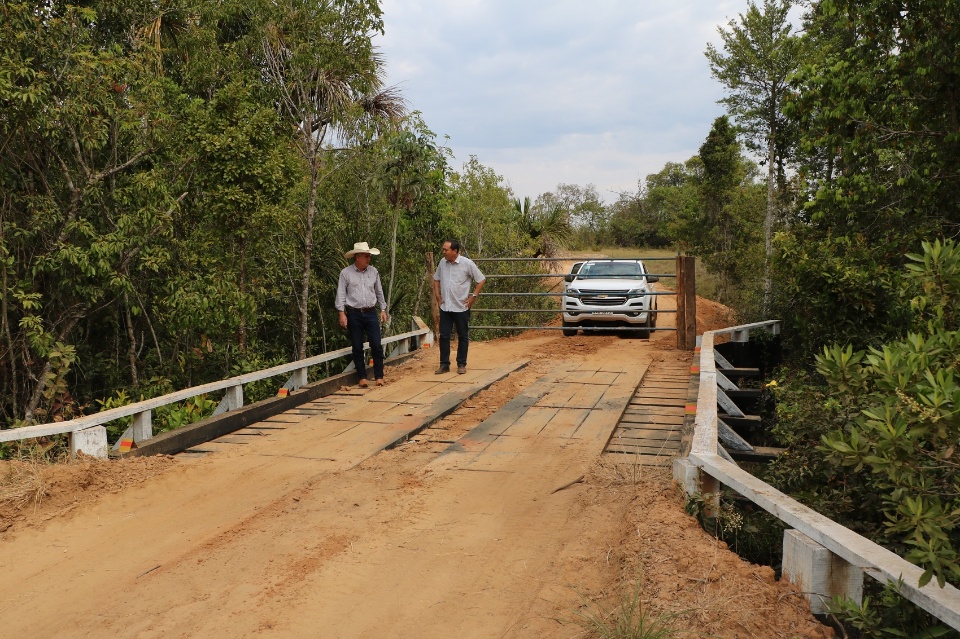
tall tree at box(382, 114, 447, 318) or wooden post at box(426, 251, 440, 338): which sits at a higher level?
tall tree at box(382, 114, 447, 318)

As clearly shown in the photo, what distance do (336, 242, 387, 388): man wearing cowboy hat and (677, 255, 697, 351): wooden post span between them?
16.7 ft

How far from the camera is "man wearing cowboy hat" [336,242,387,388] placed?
9.19 m

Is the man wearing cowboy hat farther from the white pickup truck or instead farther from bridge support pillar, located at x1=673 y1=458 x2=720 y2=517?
the white pickup truck

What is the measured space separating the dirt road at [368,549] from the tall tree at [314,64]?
6.46 m

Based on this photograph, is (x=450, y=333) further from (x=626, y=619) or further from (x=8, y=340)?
(x=626, y=619)

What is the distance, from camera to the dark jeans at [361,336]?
30.3 ft

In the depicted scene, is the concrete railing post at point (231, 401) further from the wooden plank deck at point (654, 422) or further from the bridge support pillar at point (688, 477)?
the bridge support pillar at point (688, 477)

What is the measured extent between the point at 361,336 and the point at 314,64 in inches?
190

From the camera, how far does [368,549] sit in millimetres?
4102

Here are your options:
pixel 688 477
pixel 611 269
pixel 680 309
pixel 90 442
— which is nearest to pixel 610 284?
pixel 611 269

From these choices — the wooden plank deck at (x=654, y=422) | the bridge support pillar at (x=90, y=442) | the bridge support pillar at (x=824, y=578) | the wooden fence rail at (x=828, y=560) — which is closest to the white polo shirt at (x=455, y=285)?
the wooden plank deck at (x=654, y=422)

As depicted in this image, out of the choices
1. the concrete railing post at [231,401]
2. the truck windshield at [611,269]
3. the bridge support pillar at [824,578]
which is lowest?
the bridge support pillar at [824,578]

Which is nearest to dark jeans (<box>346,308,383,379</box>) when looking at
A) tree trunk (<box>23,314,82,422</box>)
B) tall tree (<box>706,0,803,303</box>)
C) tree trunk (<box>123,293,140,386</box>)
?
tree trunk (<box>123,293,140,386</box>)

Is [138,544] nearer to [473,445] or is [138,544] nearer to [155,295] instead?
[473,445]
